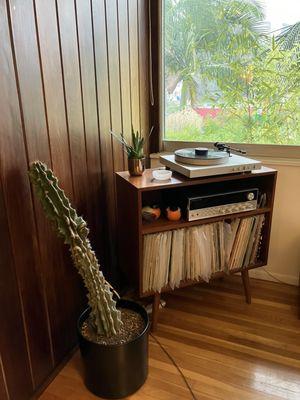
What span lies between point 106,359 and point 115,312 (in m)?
0.17

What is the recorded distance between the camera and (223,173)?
61.0 inches

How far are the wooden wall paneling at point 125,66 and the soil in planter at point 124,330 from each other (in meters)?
0.94

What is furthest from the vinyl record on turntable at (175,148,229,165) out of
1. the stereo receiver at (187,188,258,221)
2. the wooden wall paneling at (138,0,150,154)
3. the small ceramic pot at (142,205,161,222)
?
the wooden wall paneling at (138,0,150,154)

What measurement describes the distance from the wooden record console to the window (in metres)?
0.40

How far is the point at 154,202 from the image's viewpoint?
1812 millimetres

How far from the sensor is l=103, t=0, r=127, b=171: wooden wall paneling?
1.60 meters

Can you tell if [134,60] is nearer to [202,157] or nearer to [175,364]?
[202,157]

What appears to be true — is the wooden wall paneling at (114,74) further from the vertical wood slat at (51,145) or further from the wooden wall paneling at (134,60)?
the wooden wall paneling at (134,60)

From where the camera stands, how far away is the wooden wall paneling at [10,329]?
1.11m

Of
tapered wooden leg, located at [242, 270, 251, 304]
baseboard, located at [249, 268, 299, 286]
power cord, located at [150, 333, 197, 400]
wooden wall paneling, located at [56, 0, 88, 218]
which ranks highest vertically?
wooden wall paneling, located at [56, 0, 88, 218]

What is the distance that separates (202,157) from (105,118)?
51cm

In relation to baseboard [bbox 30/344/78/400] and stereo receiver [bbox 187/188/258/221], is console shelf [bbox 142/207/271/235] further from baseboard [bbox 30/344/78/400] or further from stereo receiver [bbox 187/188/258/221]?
baseboard [bbox 30/344/78/400]

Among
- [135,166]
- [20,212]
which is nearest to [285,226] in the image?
[135,166]

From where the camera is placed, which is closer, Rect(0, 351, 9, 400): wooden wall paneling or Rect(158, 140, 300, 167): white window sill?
Rect(0, 351, 9, 400): wooden wall paneling
